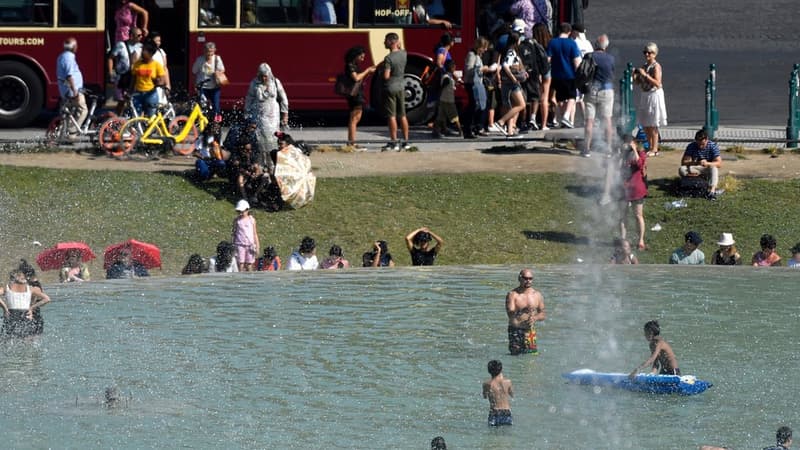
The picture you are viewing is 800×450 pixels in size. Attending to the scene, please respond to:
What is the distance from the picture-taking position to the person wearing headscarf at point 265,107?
100 ft

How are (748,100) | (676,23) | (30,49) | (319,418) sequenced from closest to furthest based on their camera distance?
(319,418) < (30,49) < (748,100) < (676,23)

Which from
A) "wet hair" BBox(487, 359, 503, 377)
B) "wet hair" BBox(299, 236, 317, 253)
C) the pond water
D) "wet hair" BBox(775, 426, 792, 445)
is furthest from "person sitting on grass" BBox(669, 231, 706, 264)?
"wet hair" BBox(775, 426, 792, 445)

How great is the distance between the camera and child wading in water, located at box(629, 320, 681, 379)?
69.0 ft

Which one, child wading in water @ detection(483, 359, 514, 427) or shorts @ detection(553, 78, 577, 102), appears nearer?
child wading in water @ detection(483, 359, 514, 427)

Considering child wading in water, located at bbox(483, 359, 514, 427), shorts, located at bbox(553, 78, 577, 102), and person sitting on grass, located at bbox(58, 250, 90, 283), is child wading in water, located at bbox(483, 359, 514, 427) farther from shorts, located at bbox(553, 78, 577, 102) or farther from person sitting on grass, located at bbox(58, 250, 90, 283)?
shorts, located at bbox(553, 78, 577, 102)

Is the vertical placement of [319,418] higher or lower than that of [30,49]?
lower

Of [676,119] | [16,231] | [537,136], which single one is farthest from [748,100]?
[16,231]

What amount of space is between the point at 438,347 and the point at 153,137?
1066 centimetres

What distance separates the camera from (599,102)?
31.5 metres

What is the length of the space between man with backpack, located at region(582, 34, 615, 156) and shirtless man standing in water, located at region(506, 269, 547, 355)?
366 inches

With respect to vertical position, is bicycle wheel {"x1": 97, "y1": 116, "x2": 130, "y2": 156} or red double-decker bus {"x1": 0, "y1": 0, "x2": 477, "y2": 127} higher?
red double-decker bus {"x1": 0, "y1": 0, "x2": 477, "y2": 127}

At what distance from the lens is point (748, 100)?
39938 mm

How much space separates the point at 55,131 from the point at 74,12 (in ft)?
8.36

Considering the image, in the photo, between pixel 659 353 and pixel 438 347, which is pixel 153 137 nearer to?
pixel 438 347
